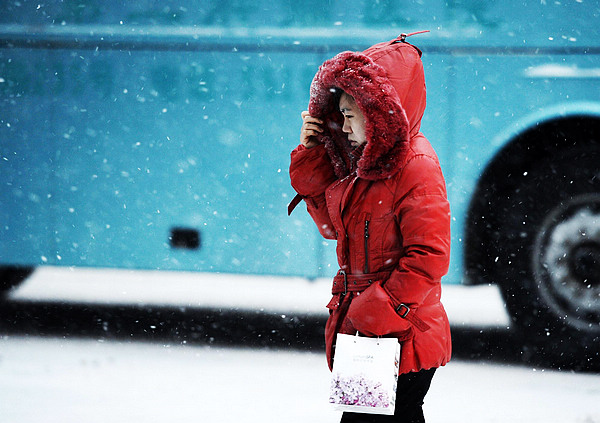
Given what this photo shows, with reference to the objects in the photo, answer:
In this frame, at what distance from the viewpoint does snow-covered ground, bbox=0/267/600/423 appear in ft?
10.5

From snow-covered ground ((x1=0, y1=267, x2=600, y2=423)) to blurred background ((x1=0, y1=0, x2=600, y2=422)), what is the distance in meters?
0.03

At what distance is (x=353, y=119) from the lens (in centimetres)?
191

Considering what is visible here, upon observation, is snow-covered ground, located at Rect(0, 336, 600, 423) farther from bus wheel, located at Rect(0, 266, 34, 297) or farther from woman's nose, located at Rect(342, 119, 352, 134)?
woman's nose, located at Rect(342, 119, 352, 134)

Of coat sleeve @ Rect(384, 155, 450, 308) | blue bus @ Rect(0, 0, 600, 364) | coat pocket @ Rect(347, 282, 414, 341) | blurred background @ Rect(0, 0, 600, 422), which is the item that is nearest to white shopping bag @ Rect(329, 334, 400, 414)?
coat pocket @ Rect(347, 282, 414, 341)

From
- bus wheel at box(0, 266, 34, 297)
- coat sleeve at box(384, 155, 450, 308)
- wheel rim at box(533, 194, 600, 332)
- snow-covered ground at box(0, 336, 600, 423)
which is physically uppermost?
coat sleeve at box(384, 155, 450, 308)

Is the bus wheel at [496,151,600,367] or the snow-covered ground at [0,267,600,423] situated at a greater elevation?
the bus wheel at [496,151,600,367]

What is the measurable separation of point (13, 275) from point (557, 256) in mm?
3563

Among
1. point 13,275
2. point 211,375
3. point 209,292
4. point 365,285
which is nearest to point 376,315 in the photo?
point 365,285

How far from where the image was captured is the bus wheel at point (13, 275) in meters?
4.56

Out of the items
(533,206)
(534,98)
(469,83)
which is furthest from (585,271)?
(469,83)

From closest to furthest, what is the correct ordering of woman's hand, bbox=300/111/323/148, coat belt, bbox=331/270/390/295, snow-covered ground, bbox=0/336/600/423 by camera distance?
1. coat belt, bbox=331/270/390/295
2. woman's hand, bbox=300/111/323/148
3. snow-covered ground, bbox=0/336/600/423

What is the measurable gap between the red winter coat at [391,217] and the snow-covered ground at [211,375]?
1431mm

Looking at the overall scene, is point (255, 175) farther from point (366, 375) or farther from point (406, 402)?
point (366, 375)

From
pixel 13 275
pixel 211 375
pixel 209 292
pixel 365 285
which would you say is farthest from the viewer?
pixel 13 275
